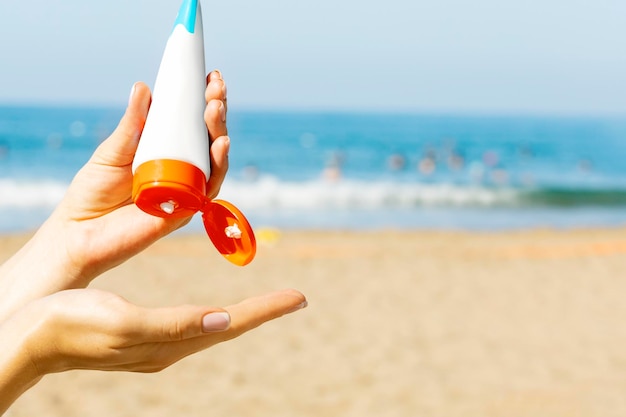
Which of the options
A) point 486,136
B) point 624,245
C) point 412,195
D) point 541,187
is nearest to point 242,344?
point 624,245

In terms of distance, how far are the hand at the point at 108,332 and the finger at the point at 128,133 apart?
1.37 ft

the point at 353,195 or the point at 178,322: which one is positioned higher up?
the point at 178,322

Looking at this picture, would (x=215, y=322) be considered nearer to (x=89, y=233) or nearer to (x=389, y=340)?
(x=89, y=233)

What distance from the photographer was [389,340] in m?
5.60

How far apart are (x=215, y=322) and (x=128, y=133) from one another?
0.58 metres

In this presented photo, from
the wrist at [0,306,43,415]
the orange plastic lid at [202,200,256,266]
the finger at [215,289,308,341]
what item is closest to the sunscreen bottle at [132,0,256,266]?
the orange plastic lid at [202,200,256,266]

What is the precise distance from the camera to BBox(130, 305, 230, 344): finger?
1536 millimetres

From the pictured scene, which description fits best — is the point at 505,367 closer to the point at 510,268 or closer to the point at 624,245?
the point at 510,268

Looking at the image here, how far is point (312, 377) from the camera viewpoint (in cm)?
484

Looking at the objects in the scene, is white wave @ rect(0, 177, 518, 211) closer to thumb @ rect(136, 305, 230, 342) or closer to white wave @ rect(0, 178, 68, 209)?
white wave @ rect(0, 178, 68, 209)

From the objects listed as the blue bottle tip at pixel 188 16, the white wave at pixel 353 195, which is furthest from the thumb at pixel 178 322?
the white wave at pixel 353 195

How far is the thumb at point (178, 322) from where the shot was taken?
154 cm

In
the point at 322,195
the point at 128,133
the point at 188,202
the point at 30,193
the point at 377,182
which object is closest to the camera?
the point at 188,202

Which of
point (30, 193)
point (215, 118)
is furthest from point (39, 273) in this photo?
point (30, 193)
